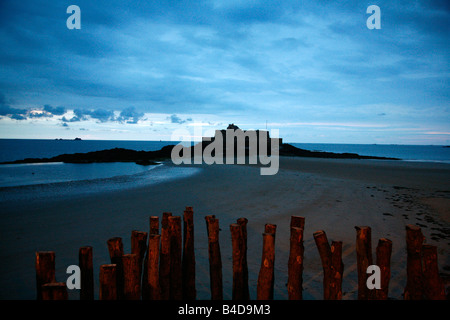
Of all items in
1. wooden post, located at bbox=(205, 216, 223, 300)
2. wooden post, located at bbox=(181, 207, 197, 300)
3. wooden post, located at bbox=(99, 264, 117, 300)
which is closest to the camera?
wooden post, located at bbox=(99, 264, 117, 300)

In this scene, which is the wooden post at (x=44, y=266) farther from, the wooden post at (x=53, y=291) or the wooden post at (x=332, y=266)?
the wooden post at (x=332, y=266)

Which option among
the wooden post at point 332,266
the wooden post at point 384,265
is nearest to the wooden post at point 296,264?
the wooden post at point 332,266

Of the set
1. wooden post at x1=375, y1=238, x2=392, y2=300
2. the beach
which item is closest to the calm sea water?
the beach

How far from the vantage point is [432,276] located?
301cm

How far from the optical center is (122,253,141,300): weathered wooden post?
2.97 metres

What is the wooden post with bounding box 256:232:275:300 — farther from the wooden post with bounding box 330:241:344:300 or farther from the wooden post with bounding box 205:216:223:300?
the wooden post with bounding box 330:241:344:300

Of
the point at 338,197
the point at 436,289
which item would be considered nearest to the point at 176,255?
the point at 436,289

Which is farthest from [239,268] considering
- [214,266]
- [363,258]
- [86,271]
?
[86,271]

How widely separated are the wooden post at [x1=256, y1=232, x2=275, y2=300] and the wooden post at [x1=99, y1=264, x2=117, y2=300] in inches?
66.7

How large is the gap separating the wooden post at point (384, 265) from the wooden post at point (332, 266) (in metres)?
0.43

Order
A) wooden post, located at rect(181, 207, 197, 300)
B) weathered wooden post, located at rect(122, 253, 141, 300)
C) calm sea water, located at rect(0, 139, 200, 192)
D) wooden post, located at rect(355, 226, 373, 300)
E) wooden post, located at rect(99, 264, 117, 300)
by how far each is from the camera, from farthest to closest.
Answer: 1. calm sea water, located at rect(0, 139, 200, 192)
2. wooden post, located at rect(181, 207, 197, 300)
3. wooden post, located at rect(355, 226, 373, 300)
4. weathered wooden post, located at rect(122, 253, 141, 300)
5. wooden post, located at rect(99, 264, 117, 300)

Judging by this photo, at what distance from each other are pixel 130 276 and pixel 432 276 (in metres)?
3.42

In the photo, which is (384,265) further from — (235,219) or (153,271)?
(235,219)
